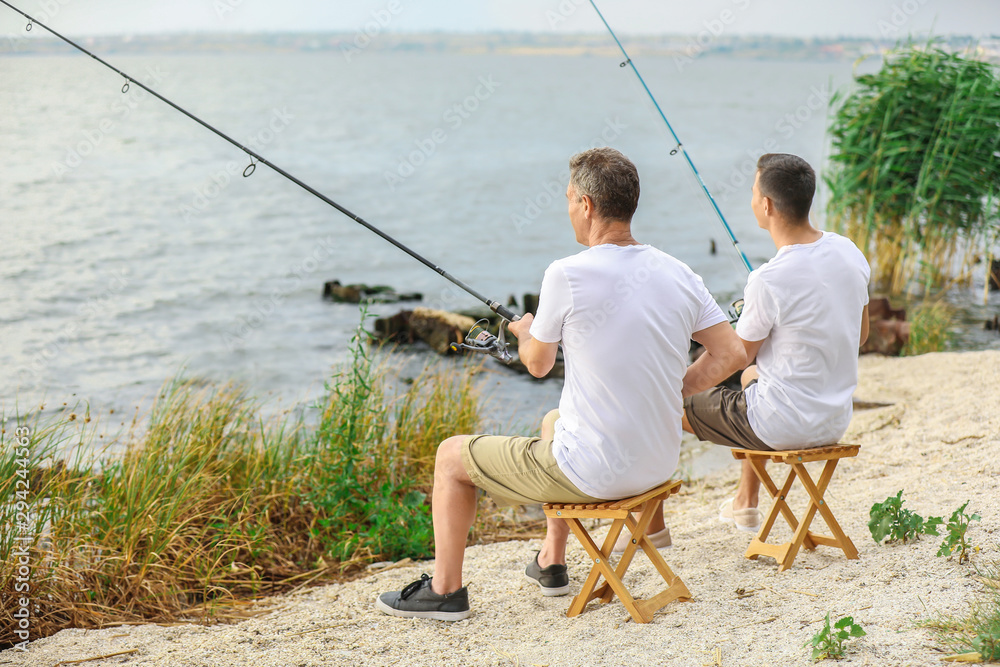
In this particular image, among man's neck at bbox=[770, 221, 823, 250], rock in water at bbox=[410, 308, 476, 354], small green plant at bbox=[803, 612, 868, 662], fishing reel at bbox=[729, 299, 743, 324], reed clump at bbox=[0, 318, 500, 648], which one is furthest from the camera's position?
rock in water at bbox=[410, 308, 476, 354]

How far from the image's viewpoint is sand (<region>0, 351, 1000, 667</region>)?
2.66 meters

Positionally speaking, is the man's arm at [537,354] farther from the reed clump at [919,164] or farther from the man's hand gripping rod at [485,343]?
the reed clump at [919,164]

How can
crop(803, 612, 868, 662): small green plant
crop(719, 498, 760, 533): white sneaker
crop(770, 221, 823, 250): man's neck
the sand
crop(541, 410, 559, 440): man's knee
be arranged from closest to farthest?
crop(803, 612, 868, 662): small green plant
the sand
crop(541, 410, 559, 440): man's knee
crop(770, 221, 823, 250): man's neck
crop(719, 498, 760, 533): white sneaker

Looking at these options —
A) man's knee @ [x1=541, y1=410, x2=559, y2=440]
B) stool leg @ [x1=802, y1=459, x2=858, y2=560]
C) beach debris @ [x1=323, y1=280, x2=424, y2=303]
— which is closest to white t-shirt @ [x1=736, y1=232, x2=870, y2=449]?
stool leg @ [x1=802, y1=459, x2=858, y2=560]

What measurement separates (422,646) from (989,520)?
7.28 feet

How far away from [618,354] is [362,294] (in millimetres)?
10426

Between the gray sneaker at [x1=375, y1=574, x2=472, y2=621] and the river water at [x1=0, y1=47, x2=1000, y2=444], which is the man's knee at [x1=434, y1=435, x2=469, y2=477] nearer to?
the gray sneaker at [x1=375, y1=574, x2=472, y2=621]

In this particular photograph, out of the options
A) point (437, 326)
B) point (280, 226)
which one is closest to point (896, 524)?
point (437, 326)

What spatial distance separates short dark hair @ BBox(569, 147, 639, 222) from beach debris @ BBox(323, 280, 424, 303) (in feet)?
30.8

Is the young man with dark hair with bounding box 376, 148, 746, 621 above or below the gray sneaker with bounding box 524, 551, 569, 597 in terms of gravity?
above

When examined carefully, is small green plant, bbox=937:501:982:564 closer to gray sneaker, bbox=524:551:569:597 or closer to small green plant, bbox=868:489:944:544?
small green plant, bbox=868:489:944:544

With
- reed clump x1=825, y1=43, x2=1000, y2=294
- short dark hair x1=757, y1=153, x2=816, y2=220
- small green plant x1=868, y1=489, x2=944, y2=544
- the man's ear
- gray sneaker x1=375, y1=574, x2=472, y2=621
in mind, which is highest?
reed clump x1=825, y1=43, x2=1000, y2=294

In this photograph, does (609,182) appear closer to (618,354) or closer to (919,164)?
(618,354)

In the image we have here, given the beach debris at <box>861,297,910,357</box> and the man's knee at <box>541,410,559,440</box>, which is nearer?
the man's knee at <box>541,410,559,440</box>
